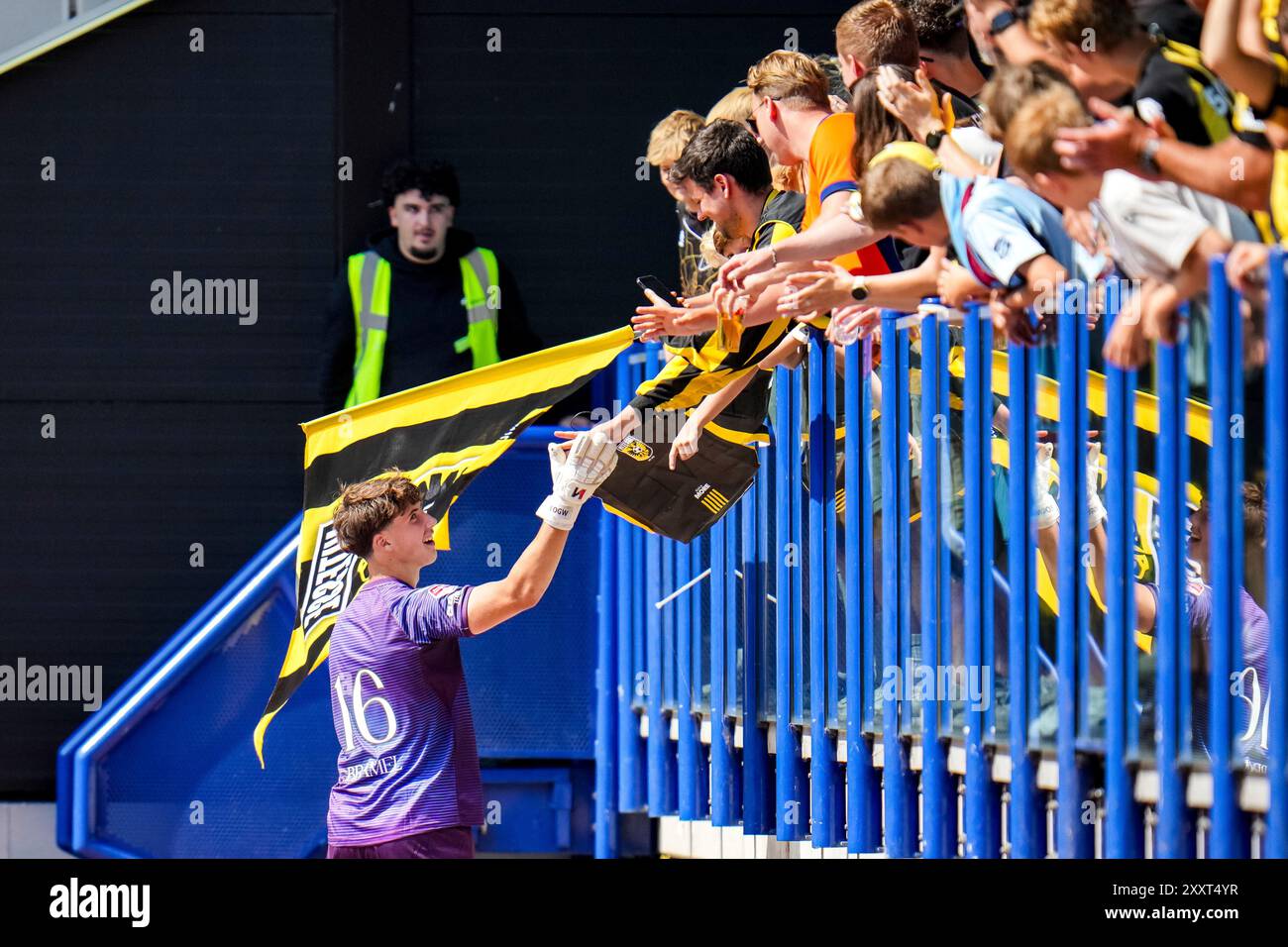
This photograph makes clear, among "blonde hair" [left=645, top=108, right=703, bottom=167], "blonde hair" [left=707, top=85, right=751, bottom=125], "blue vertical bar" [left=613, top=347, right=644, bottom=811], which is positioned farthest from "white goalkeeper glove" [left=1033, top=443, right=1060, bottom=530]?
"blue vertical bar" [left=613, top=347, right=644, bottom=811]

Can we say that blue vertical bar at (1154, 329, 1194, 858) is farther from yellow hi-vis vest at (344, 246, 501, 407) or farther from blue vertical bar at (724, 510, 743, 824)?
yellow hi-vis vest at (344, 246, 501, 407)

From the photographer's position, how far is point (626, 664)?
6.25m

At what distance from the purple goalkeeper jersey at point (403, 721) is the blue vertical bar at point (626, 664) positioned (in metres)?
1.53

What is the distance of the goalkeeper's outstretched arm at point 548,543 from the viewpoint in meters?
4.52

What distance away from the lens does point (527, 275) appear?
7781 mm

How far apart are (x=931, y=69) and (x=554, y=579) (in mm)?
2626

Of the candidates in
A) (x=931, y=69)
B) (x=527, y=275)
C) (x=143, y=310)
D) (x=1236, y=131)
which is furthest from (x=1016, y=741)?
(x=143, y=310)

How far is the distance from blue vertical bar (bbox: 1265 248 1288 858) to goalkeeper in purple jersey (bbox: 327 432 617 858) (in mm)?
2018

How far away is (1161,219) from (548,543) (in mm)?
1930

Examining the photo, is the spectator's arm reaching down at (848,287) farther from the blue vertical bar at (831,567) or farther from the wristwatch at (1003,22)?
the blue vertical bar at (831,567)

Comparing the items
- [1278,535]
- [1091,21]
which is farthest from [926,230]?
[1278,535]

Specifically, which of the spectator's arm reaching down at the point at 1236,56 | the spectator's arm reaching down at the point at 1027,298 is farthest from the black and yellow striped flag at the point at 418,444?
the spectator's arm reaching down at the point at 1236,56
